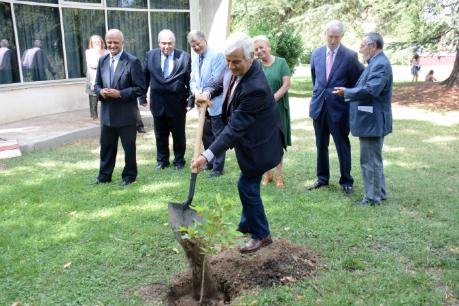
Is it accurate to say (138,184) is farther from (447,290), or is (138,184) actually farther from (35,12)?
(35,12)

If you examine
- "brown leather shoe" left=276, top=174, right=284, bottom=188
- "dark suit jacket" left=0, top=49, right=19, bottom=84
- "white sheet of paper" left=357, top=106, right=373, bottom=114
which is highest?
"dark suit jacket" left=0, top=49, right=19, bottom=84

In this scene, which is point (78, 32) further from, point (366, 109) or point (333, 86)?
point (366, 109)

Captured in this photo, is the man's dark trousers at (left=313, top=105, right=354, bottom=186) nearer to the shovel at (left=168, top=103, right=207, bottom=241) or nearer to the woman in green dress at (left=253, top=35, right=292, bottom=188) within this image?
the woman in green dress at (left=253, top=35, right=292, bottom=188)

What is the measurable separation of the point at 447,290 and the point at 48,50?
11007 millimetres

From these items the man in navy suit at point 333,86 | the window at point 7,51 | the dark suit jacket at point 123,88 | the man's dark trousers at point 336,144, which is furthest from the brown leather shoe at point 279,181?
the window at point 7,51

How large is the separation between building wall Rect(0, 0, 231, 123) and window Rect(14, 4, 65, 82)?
0.29m

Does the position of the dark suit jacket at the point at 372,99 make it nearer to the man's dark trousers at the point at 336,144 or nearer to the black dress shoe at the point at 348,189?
the man's dark trousers at the point at 336,144

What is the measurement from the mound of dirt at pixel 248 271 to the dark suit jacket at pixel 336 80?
2.05 meters

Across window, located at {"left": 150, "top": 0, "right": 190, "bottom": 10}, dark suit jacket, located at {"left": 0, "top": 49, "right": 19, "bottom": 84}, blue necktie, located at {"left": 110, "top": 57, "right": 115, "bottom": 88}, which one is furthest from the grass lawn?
window, located at {"left": 150, "top": 0, "right": 190, "bottom": 10}

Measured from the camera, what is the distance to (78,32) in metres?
12.5

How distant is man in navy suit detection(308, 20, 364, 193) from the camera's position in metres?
5.45

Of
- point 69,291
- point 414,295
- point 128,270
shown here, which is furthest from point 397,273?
point 69,291

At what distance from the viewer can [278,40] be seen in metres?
16.5

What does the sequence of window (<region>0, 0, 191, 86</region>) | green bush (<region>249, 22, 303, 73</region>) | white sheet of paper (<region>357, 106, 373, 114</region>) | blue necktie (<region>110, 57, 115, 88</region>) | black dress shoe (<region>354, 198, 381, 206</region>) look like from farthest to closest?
green bush (<region>249, 22, 303, 73</region>)
window (<region>0, 0, 191, 86</region>)
blue necktie (<region>110, 57, 115, 88</region>)
black dress shoe (<region>354, 198, 381, 206</region>)
white sheet of paper (<region>357, 106, 373, 114</region>)
